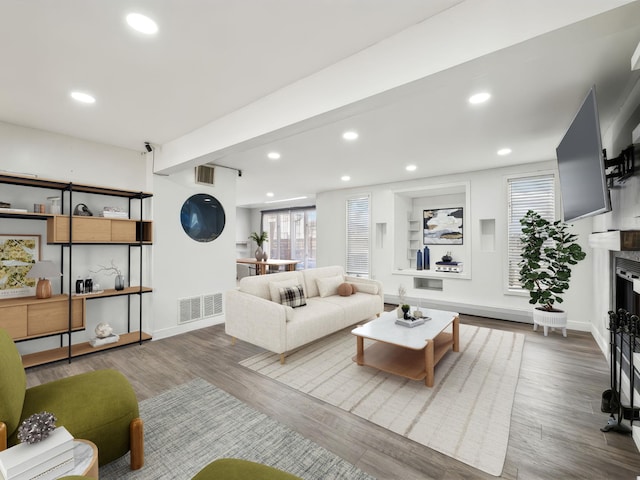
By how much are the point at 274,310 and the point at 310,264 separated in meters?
6.53

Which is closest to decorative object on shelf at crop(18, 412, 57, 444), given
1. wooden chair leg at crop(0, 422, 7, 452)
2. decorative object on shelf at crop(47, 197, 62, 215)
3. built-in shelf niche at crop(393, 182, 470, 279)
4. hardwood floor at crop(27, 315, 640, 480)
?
wooden chair leg at crop(0, 422, 7, 452)

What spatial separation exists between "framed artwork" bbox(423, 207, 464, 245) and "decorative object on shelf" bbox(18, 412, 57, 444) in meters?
5.98

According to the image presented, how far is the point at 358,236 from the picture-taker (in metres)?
6.75

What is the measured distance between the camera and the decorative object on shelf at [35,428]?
1237 mm

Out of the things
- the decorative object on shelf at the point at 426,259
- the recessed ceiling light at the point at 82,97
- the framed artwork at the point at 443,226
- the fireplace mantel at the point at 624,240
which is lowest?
the decorative object on shelf at the point at 426,259

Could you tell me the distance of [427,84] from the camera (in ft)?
5.74

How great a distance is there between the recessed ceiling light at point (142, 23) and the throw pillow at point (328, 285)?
3665 mm

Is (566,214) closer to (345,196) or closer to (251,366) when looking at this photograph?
(251,366)

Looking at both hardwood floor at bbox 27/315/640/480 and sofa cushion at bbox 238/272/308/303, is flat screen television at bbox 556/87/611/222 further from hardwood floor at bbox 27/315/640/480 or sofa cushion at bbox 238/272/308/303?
sofa cushion at bbox 238/272/308/303

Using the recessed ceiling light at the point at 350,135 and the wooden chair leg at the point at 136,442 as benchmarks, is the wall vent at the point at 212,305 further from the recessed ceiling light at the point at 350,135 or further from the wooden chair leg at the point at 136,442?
the recessed ceiling light at the point at 350,135

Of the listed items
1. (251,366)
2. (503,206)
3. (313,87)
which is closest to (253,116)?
(313,87)

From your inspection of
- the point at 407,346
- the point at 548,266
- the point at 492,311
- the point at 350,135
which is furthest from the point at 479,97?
the point at 492,311

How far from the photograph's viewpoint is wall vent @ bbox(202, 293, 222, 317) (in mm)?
4551

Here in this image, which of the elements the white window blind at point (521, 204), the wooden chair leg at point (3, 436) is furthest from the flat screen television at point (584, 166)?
the wooden chair leg at point (3, 436)
